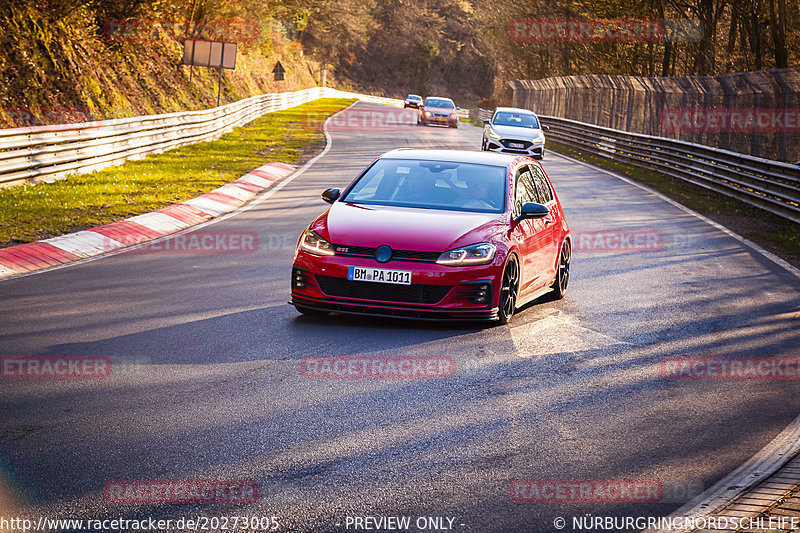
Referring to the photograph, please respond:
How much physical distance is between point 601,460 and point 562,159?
29162 mm

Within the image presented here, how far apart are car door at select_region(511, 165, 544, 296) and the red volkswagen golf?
1cm

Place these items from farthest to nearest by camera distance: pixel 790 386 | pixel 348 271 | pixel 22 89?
pixel 22 89 < pixel 348 271 < pixel 790 386

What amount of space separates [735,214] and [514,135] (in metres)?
12.5

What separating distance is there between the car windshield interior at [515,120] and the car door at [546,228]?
21596 millimetres

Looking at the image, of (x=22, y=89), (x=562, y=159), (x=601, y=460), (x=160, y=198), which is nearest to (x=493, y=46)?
(x=562, y=159)

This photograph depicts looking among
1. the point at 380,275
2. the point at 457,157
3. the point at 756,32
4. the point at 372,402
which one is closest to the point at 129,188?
the point at 457,157

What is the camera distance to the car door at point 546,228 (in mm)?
9930

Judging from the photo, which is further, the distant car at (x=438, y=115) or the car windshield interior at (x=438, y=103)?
the car windshield interior at (x=438, y=103)

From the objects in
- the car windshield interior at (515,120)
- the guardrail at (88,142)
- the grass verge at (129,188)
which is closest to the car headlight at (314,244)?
the grass verge at (129,188)

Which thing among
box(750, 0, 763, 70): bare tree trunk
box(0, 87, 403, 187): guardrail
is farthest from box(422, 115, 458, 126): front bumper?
box(750, 0, 763, 70): bare tree trunk

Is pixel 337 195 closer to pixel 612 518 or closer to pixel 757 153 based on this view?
pixel 612 518

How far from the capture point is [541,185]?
10820 mm

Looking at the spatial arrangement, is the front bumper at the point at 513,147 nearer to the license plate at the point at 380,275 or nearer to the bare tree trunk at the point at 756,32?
the bare tree trunk at the point at 756,32

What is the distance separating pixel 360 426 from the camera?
592 centimetres
